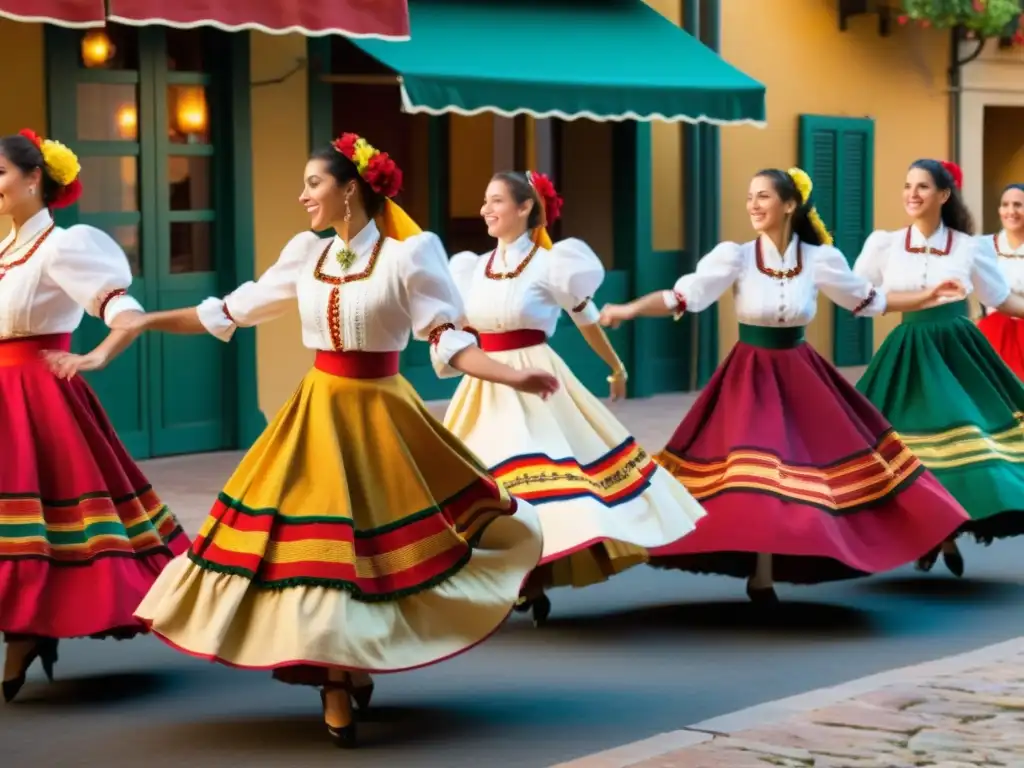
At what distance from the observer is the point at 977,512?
9000 mm

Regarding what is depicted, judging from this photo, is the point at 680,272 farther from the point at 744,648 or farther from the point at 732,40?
the point at 744,648

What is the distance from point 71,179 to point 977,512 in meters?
3.90

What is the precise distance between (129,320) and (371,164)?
0.93m

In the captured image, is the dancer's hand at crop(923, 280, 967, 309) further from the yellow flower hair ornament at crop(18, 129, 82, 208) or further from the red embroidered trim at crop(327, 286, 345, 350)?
the yellow flower hair ornament at crop(18, 129, 82, 208)

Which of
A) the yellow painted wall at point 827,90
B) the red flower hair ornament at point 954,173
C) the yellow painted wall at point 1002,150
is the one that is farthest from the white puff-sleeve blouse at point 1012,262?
the yellow painted wall at point 1002,150

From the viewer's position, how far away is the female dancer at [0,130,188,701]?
22.4ft

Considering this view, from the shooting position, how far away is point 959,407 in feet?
30.5

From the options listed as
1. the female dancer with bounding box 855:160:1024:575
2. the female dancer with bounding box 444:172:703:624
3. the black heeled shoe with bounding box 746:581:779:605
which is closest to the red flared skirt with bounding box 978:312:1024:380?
the female dancer with bounding box 855:160:1024:575

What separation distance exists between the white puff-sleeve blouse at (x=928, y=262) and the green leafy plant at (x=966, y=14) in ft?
31.4

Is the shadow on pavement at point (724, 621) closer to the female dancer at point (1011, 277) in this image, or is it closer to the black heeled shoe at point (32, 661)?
the black heeled shoe at point (32, 661)

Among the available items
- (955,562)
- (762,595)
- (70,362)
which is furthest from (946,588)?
(70,362)

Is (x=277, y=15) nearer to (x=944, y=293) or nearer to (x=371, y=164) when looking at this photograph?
(x=944, y=293)

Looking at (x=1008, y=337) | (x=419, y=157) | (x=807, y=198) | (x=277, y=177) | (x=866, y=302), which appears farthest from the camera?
(x=419, y=157)

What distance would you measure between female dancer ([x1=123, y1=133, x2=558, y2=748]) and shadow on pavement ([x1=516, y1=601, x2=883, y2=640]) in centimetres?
169
